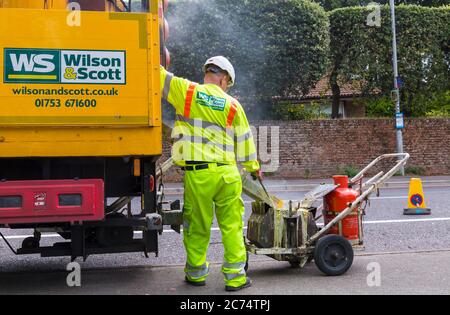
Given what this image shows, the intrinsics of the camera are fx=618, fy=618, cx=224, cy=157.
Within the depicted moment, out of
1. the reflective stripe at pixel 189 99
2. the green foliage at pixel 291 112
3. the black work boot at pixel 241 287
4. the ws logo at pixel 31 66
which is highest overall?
the green foliage at pixel 291 112

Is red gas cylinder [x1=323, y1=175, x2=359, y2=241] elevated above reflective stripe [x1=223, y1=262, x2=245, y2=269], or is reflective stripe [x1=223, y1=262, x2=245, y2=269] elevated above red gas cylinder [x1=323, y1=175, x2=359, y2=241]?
red gas cylinder [x1=323, y1=175, x2=359, y2=241]

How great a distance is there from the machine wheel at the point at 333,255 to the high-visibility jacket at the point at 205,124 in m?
1.12

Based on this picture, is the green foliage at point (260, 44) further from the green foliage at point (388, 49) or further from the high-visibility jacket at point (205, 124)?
the high-visibility jacket at point (205, 124)

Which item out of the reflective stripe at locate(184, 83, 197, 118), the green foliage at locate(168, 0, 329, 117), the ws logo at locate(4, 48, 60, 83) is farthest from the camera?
the green foliage at locate(168, 0, 329, 117)

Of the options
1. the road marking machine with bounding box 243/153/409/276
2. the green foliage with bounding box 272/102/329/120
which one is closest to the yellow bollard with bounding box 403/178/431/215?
the road marking machine with bounding box 243/153/409/276

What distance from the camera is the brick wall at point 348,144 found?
20.6m

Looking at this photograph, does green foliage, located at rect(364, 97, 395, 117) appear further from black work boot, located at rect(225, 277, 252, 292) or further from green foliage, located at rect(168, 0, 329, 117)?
black work boot, located at rect(225, 277, 252, 292)

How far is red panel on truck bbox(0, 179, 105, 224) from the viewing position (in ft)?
15.0

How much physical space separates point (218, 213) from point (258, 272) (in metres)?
1.04

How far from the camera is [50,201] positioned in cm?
462

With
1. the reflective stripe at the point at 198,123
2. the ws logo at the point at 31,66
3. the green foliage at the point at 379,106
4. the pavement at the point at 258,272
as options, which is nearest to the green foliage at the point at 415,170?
the green foliage at the point at 379,106

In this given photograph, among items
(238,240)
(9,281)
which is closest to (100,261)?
(9,281)
